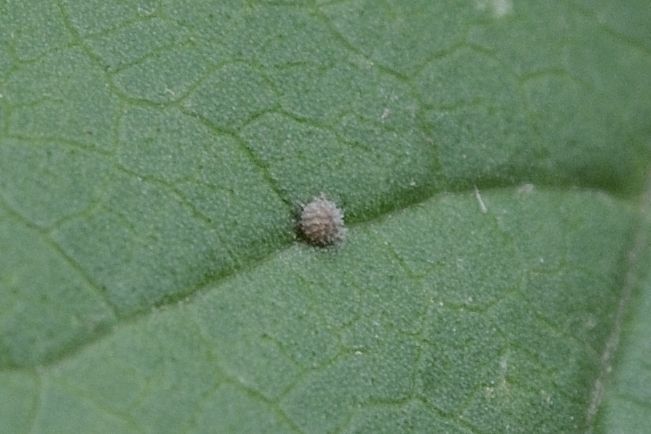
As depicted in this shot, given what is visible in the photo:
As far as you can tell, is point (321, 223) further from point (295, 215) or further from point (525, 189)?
point (525, 189)

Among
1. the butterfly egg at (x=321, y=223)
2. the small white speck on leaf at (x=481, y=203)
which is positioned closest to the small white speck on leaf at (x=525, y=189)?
the small white speck on leaf at (x=481, y=203)

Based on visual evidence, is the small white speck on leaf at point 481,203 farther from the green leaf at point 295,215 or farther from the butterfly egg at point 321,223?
the butterfly egg at point 321,223

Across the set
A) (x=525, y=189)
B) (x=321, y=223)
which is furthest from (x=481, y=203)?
(x=321, y=223)

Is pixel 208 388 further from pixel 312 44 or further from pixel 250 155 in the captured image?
pixel 312 44

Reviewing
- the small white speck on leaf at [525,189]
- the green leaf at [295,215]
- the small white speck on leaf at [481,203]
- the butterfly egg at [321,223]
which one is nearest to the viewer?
the green leaf at [295,215]

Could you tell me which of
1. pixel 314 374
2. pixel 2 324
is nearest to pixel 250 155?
pixel 314 374
